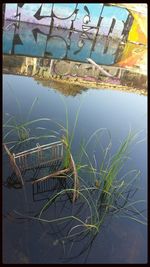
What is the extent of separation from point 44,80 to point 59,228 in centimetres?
653

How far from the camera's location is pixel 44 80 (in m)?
10.5

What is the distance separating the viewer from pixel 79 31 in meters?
19.7

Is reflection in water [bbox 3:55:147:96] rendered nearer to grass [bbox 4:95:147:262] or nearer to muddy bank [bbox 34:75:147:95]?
muddy bank [bbox 34:75:147:95]

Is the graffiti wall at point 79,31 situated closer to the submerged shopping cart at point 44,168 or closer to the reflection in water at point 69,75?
the reflection in water at point 69,75

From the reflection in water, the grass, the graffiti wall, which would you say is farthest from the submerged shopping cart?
the graffiti wall

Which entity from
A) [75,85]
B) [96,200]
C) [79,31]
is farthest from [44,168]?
[79,31]

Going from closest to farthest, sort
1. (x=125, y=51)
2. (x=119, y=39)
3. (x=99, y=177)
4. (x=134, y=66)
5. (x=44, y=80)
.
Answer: (x=99, y=177) → (x=44, y=80) → (x=134, y=66) → (x=125, y=51) → (x=119, y=39)

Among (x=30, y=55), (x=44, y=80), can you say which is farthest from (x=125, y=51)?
(x=44, y=80)

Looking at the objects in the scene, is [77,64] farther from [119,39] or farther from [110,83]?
[119,39]

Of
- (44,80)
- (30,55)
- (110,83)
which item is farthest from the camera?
(30,55)

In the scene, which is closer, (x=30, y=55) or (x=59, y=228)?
(x=59, y=228)

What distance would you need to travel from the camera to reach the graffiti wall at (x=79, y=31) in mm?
15461

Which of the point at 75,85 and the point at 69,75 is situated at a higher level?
the point at 69,75

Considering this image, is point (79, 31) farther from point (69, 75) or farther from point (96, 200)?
point (96, 200)
